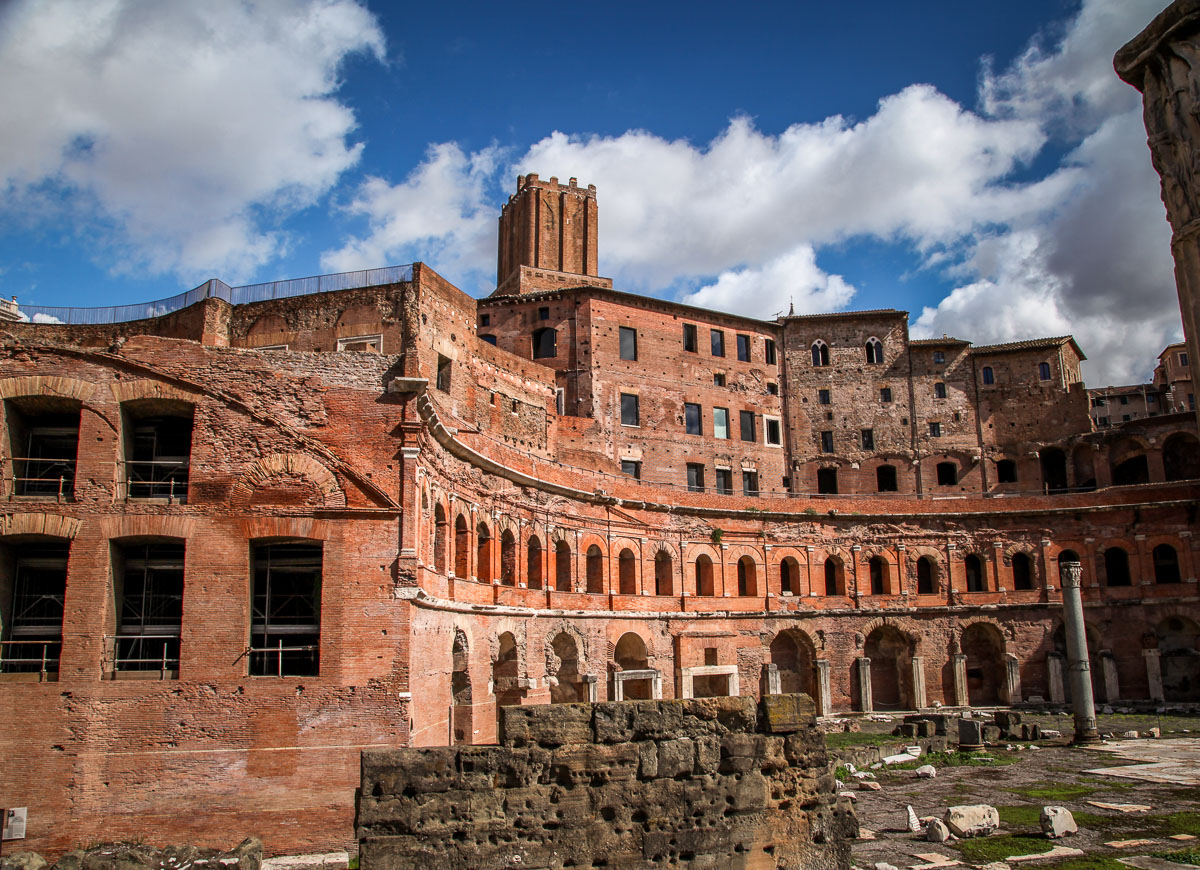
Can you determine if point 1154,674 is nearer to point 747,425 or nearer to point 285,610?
point 747,425

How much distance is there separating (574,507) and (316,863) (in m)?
16.2

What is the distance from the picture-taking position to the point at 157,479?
Answer: 1822cm

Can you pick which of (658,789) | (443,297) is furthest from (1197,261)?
(443,297)

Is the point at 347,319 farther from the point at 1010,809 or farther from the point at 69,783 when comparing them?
the point at 1010,809

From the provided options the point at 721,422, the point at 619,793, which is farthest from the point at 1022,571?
the point at 619,793

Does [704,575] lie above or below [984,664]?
above

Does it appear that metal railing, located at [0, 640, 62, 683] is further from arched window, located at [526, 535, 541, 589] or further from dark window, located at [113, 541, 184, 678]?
arched window, located at [526, 535, 541, 589]

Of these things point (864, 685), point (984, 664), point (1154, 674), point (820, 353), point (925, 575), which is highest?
point (820, 353)

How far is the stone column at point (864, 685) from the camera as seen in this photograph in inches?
1431

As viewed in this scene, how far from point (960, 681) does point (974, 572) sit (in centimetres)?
485

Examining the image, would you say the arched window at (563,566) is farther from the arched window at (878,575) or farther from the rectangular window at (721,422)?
the arched window at (878,575)

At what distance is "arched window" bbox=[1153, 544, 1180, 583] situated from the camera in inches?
1522

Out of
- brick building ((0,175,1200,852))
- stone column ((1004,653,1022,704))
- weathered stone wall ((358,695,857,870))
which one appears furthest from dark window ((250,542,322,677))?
stone column ((1004,653,1022,704))

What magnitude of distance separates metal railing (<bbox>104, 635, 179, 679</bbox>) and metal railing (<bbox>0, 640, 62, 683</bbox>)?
89cm
